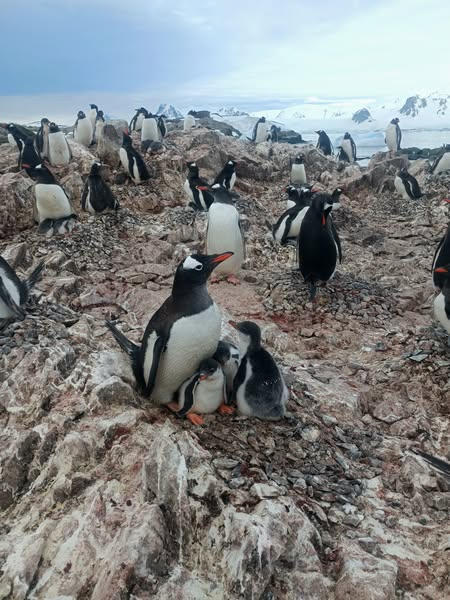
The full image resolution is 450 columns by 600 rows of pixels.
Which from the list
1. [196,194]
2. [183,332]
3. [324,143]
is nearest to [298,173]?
[196,194]

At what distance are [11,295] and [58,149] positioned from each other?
26.7 feet

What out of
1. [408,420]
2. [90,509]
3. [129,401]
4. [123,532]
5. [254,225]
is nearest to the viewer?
[123,532]

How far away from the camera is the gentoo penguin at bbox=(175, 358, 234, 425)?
10.3 ft

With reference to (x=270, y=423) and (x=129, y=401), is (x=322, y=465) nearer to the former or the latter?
(x=270, y=423)

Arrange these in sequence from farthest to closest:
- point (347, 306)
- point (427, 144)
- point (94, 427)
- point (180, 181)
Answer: point (427, 144)
point (180, 181)
point (347, 306)
point (94, 427)

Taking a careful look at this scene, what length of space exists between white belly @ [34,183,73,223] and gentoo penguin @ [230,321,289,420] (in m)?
5.62

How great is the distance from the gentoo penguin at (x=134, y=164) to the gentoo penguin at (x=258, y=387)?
7919 millimetres

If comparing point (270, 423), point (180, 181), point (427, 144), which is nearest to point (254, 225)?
point (180, 181)

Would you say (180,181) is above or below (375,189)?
above

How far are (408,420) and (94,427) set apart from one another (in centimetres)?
245

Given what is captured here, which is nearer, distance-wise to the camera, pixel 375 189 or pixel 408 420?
pixel 408 420

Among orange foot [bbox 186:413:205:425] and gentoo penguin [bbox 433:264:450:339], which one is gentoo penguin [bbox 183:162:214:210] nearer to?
gentoo penguin [bbox 433:264:450:339]

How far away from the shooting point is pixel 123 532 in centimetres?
213

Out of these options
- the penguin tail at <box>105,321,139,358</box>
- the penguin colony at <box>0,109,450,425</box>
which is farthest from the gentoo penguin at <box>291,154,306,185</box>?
the penguin tail at <box>105,321,139,358</box>
